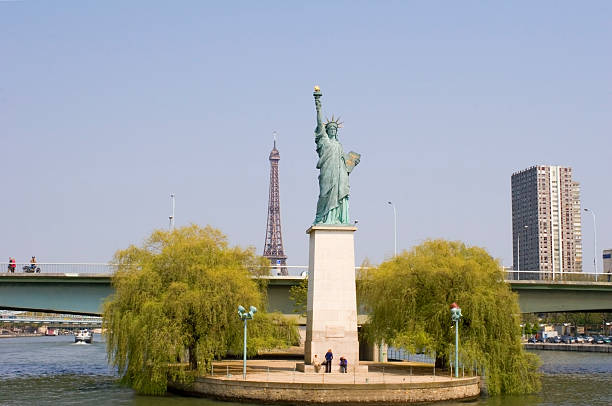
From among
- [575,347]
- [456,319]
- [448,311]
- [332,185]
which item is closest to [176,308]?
[332,185]

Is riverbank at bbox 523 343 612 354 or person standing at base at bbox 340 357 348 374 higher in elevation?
person standing at base at bbox 340 357 348 374

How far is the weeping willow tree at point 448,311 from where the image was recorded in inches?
1703

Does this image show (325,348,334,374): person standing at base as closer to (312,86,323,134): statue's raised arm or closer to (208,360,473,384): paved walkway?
(208,360,473,384): paved walkway

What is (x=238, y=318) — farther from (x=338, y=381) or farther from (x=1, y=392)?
(x=1, y=392)

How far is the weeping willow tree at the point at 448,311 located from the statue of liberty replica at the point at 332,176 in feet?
21.4

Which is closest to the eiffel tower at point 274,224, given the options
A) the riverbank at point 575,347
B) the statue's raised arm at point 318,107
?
the riverbank at point 575,347

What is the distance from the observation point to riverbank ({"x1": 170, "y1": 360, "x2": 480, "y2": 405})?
36625 millimetres

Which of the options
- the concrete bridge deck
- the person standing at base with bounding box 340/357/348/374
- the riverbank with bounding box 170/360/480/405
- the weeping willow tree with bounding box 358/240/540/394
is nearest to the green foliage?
the concrete bridge deck

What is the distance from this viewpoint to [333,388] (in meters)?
36.5

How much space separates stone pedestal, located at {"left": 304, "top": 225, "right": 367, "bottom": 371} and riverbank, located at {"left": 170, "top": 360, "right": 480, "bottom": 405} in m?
1.47

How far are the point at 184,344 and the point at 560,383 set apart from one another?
24.9 m

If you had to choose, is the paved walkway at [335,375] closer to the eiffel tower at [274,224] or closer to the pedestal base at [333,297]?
the pedestal base at [333,297]

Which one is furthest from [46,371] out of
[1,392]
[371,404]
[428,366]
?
[371,404]

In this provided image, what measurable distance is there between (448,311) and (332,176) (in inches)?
399
